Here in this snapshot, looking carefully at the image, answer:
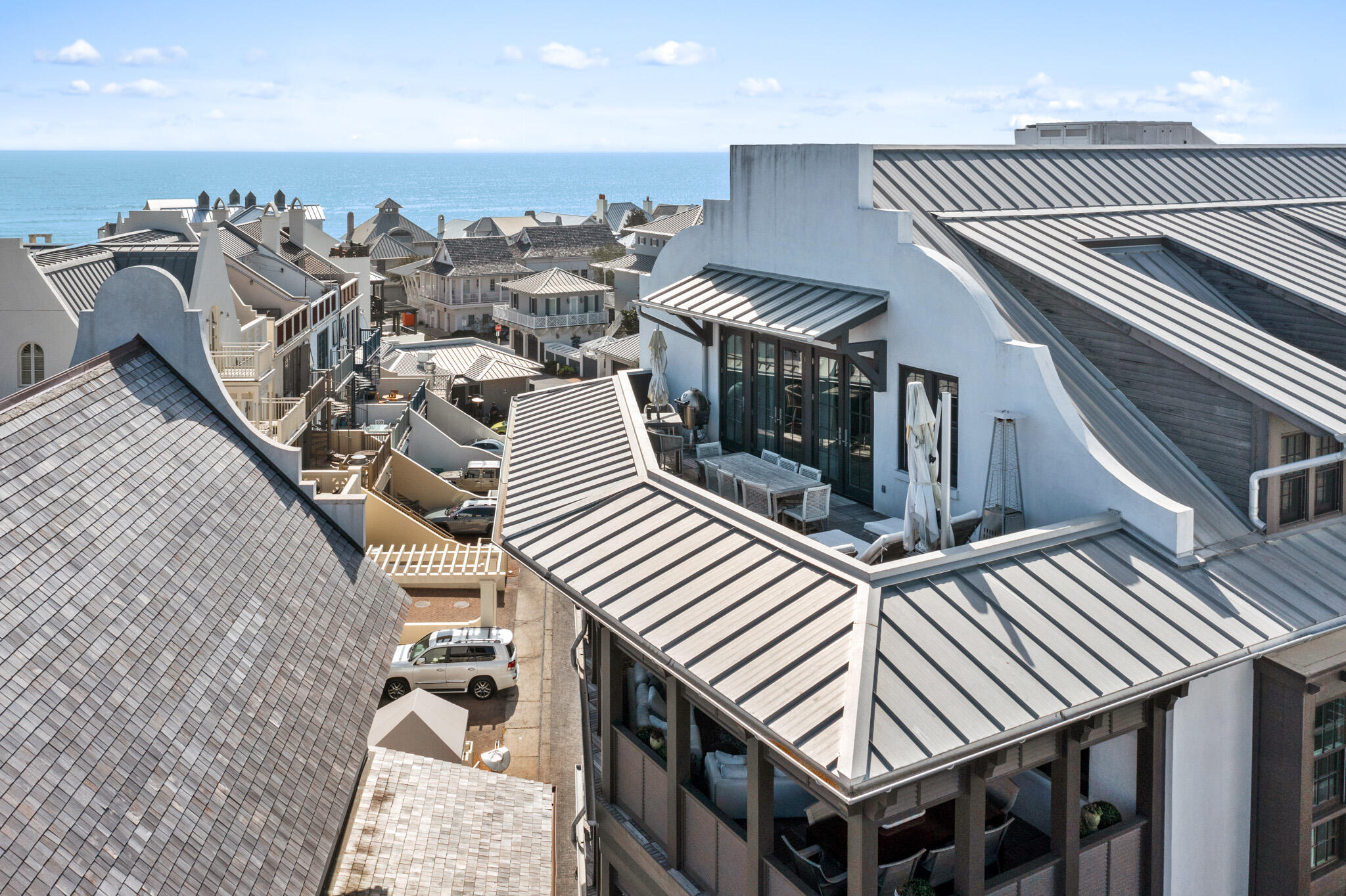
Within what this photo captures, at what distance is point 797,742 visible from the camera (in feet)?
29.9

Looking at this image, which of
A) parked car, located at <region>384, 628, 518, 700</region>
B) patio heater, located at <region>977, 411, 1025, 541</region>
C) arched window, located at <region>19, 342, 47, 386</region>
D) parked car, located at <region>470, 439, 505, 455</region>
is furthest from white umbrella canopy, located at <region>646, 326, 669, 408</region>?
parked car, located at <region>470, 439, 505, 455</region>

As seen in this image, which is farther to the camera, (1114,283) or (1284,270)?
(1284,270)

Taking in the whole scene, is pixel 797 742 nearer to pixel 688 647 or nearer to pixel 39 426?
pixel 688 647

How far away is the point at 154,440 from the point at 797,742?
11.2 meters

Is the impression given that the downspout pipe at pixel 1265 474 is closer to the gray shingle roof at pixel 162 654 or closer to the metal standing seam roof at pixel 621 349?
the gray shingle roof at pixel 162 654

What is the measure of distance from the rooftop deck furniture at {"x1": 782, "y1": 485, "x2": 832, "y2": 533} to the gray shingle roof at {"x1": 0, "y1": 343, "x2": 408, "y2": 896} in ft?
21.1

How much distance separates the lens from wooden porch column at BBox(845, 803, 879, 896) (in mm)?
9555

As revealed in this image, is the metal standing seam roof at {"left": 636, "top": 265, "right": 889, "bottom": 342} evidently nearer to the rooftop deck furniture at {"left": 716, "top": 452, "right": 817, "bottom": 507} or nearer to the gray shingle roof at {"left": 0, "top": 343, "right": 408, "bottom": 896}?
the rooftop deck furniture at {"left": 716, "top": 452, "right": 817, "bottom": 507}

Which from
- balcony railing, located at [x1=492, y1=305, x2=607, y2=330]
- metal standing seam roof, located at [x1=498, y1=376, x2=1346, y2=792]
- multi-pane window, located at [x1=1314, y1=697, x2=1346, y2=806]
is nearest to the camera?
metal standing seam roof, located at [x1=498, y1=376, x2=1346, y2=792]

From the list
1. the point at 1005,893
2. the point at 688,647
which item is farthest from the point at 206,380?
the point at 1005,893

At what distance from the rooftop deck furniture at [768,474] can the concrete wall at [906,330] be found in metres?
1.31

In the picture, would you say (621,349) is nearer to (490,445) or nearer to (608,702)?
(490,445)

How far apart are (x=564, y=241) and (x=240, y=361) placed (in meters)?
68.4

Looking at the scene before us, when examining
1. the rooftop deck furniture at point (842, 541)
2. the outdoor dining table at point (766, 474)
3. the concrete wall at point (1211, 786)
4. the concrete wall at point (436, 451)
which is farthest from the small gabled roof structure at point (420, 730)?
the concrete wall at point (436, 451)
